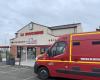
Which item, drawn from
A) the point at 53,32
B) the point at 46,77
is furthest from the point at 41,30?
the point at 46,77

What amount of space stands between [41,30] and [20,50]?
566cm

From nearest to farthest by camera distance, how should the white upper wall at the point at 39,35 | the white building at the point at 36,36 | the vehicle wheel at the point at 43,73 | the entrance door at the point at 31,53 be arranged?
1. the vehicle wheel at the point at 43,73
2. the white upper wall at the point at 39,35
3. the white building at the point at 36,36
4. the entrance door at the point at 31,53

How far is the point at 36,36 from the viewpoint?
107 feet

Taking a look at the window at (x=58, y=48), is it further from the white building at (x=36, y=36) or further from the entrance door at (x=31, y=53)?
the entrance door at (x=31, y=53)

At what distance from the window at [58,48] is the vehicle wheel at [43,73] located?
1229 mm

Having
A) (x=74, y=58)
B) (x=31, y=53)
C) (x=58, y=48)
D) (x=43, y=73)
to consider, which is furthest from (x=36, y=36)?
(x=74, y=58)

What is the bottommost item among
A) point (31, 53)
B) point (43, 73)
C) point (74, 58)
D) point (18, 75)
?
point (18, 75)

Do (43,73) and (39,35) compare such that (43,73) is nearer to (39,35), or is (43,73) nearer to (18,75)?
(18,75)

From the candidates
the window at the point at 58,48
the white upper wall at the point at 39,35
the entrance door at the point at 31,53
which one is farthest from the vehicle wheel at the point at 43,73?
the entrance door at the point at 31,53

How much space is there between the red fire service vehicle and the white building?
15803mm

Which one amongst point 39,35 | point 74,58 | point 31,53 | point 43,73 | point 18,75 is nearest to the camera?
point 74,58

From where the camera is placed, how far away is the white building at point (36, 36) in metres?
31.0

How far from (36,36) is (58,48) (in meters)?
19.1

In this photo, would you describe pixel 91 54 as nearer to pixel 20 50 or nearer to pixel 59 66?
pixel 59 66
